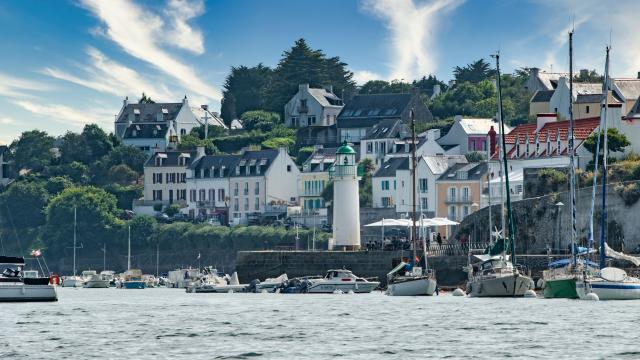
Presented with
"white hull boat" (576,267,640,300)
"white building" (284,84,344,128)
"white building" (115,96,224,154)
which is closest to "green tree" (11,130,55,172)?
"white building" (115,96,224,154)

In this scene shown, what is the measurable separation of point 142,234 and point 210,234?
10.4 metres

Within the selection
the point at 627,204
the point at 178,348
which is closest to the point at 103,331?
the point at 178,348

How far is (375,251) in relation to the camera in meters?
98.3

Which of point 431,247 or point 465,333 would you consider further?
point 431,247

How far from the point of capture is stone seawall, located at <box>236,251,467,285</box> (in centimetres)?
9362

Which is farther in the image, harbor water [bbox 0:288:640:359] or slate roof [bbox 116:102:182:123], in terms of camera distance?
slate roof [bbox 116:102:182:123]

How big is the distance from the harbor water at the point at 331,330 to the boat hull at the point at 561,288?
2.11 ft

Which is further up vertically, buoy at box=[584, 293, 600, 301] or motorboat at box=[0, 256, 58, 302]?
motorboat at box=[0, 256, 58, 302]

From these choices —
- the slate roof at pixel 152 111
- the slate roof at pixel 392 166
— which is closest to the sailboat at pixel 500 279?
the slate roof at pixel 392 166

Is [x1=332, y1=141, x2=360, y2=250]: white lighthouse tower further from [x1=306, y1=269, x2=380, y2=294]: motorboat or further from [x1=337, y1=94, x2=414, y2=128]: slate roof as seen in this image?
[x1=337, y1=94, x2=414, y2=128]: slate roof

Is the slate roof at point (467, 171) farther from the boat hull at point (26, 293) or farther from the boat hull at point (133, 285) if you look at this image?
the boat hull at point (26, 293)

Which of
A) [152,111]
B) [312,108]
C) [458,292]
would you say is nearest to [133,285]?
[458,292]

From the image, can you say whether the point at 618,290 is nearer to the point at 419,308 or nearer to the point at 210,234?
the point at 419,308

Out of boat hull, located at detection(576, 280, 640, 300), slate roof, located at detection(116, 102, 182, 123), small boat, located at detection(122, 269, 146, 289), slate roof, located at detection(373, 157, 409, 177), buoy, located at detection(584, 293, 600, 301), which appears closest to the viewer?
boat hull, located at detection(576, 280, 640, 300)
